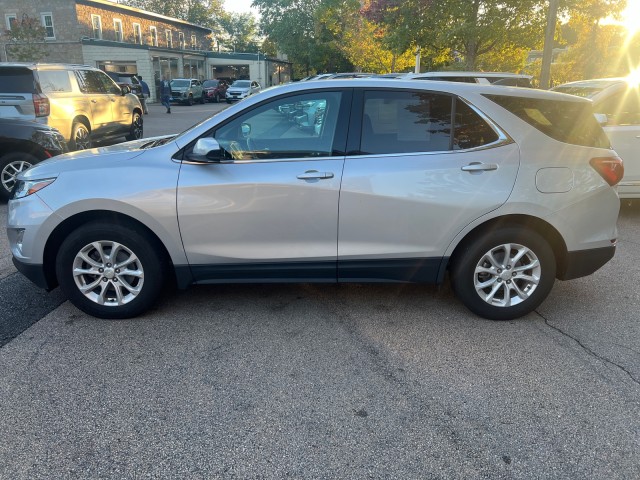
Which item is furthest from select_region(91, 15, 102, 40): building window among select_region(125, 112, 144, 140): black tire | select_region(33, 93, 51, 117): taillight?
select_region(33, 93, 51, 117): taillight

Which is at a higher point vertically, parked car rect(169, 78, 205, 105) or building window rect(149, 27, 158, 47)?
building window rect(149, 27, 158, 47)

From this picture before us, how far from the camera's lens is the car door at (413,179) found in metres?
3.64

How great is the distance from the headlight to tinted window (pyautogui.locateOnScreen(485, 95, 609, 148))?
132 inches

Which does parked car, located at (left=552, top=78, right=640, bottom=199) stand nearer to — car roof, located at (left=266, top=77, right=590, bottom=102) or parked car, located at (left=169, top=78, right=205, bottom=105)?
car roof, located at (left=266, top=77, right=590, bottom=102)

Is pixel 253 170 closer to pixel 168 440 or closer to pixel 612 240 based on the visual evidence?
pixel 168 440

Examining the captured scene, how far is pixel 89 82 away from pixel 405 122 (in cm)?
992

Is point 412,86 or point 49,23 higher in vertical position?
point 49,23

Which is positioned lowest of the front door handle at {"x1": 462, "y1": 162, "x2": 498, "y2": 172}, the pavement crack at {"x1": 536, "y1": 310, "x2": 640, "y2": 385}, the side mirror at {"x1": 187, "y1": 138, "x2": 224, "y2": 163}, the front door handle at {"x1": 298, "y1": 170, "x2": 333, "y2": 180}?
the pavement crack at {"x1": 536, "y1": 310, "x2": 640, "y2": 385}

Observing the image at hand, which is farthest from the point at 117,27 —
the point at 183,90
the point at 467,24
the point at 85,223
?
the point at 85,223

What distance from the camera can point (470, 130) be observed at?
374 centimetres

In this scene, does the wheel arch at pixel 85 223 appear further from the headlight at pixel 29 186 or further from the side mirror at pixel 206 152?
the side mirror at pixel 206 152

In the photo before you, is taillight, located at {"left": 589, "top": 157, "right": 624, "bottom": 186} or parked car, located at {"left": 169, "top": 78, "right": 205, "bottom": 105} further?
parked car, located at {"left": 169, "top": 78, "right": 205, "bottom": 105}

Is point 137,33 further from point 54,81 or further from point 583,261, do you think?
point 583,261

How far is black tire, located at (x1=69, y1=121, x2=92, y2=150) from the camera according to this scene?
33.6 ft
